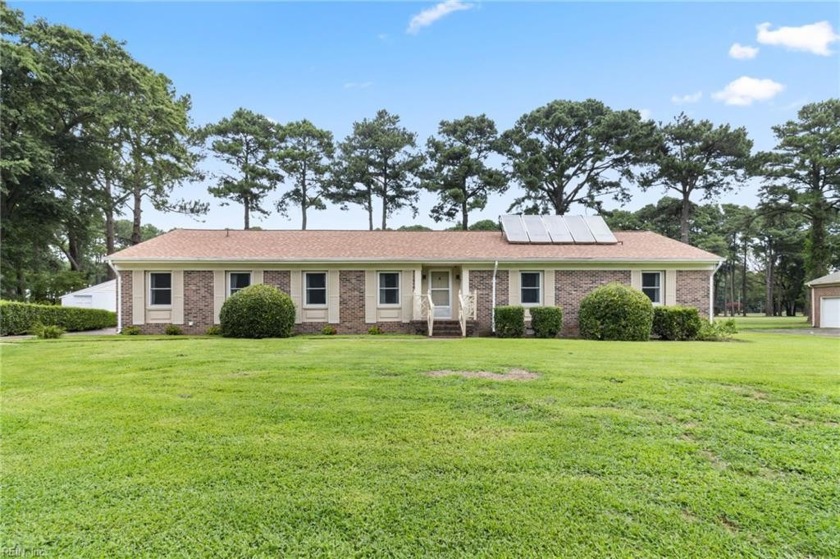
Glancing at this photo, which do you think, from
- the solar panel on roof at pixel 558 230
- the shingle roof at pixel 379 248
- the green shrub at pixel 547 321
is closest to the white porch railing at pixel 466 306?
the shingle roof at pixel 379 248

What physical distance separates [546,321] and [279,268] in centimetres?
950

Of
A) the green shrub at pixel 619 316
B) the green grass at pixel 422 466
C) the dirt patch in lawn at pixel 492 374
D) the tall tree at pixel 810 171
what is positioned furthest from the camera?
the tall tree at pixel 810 171

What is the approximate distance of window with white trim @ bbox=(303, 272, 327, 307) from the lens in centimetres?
1491

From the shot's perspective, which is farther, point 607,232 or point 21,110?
point 21,110

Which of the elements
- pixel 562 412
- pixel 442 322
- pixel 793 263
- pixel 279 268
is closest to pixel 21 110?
pixel 279 268

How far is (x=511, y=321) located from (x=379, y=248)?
578 centimetres

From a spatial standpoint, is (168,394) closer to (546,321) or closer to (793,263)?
(546,321)

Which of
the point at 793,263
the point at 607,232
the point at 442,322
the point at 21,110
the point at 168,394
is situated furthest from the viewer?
the point at 793,263

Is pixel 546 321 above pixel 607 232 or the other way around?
the other way around

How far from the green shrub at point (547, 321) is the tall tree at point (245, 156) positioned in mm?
24230

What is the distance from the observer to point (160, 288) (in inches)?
576

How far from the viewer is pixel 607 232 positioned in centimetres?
1702

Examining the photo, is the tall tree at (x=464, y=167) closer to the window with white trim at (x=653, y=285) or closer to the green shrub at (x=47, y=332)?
the window with white trim at (x=653, y=285)

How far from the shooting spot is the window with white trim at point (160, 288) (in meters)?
14.6
